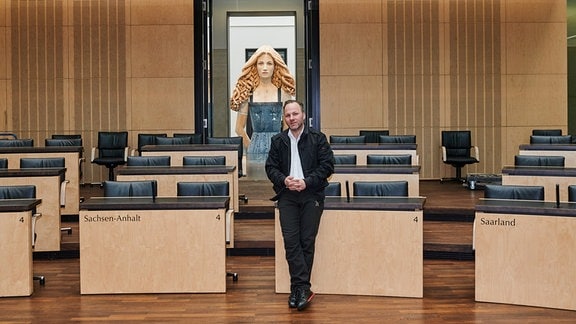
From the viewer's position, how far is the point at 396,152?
30.8 feet

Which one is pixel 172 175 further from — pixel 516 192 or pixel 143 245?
pixel 516 192

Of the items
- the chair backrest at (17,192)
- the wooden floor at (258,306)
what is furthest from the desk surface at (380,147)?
the chair backrest at (17,192)

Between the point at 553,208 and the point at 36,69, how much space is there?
35.0 ft

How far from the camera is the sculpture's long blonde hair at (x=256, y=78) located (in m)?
11.8

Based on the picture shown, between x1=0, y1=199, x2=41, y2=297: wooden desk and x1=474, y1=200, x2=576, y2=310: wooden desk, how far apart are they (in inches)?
140

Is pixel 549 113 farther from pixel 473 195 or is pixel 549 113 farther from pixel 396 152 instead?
pixel 396 152

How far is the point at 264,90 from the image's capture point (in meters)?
11.9

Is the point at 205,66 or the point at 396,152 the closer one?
the point at 396,152

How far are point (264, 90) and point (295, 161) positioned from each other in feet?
22.2

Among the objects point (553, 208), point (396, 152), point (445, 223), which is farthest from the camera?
point (396, 152)

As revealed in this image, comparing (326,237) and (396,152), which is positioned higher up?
(396,152)

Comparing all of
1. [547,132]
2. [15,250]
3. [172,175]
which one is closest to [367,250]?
[15,250]

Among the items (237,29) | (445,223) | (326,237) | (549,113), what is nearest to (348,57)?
(237,29)

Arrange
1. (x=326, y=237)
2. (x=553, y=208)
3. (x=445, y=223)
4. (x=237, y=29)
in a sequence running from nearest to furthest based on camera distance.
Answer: (x=553, y=208) → (x=326, y=237) → (x=445, y=223) → (x=237, y=29)
